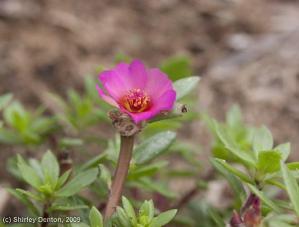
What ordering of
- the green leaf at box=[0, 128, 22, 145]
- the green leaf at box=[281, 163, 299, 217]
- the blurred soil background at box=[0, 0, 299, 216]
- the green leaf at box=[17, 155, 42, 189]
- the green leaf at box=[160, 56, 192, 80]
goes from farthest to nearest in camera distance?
the blurred soil background at box=[0, 0, 299, 216] < the green leaf at box=[160, 56, 192, 80] < the green leaf at box=[0, 128, 22, 145] < the green leaf at box=[17, 155, 42, 189] < the green leaf at box=[281, 163, 299, 217]

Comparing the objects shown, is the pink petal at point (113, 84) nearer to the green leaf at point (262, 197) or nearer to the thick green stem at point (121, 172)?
the thick green stem at point (121, 172)

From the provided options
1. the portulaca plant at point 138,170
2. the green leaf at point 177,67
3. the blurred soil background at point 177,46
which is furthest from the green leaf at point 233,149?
the blurred soil background at point 177,46

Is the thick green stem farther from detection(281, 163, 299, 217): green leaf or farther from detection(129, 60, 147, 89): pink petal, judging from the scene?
detection(281, 163, 299, 217): green leaf

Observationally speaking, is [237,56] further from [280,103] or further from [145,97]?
[145,97]

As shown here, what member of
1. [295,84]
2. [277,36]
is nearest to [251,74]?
[295,84]

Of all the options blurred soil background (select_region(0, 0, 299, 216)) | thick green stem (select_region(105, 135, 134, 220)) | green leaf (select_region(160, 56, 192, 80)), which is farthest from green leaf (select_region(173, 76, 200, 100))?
blurred soil background (select_region(0, 0, 299, 216))

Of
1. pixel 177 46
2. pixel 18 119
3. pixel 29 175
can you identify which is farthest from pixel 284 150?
pixel 177 46

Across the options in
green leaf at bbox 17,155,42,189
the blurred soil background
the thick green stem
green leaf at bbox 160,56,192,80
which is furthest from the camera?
the blurred soil background
